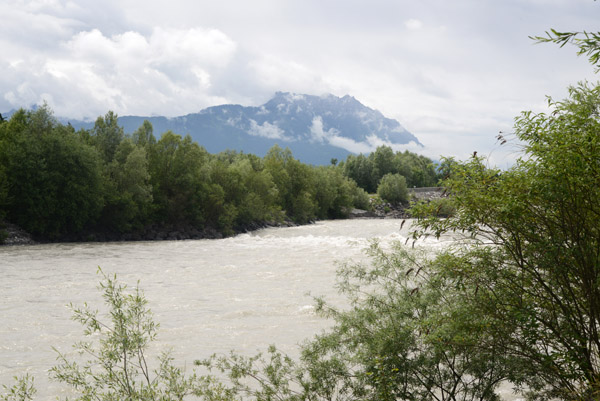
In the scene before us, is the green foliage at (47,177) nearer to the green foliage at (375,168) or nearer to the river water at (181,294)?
the river water at (181,294)

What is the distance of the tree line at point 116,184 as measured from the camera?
4822cm

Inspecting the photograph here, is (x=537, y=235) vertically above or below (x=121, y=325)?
above

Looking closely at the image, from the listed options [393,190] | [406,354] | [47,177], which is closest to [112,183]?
[47,177]

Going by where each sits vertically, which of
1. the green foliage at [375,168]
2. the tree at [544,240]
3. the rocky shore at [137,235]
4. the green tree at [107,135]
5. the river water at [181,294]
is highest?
the green foliage at [375,168]

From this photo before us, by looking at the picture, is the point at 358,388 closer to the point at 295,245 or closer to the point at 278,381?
the point at 278,381

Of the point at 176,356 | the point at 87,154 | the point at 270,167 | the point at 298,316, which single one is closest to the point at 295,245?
the point at 87,154

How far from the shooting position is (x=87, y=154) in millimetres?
51562

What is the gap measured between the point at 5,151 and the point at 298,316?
40.6m

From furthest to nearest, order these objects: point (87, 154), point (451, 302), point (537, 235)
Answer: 1. point (87, 154)
2. point (451, 302)
3. point (537, 235)

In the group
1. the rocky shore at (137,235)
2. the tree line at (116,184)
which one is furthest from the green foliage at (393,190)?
the rocky shore at (137,235)

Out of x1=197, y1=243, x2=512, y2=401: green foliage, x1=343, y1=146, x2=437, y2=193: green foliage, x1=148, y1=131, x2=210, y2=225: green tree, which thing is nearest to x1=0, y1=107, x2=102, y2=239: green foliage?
x1=148, y1=131, x2=210, y2=225: green tree

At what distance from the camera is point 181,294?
25.2 m

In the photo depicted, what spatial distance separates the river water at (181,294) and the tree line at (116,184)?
21.1 ft

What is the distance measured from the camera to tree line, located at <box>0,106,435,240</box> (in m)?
48.2
